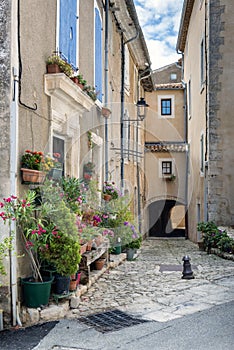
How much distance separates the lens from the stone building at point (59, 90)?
5.07 meters

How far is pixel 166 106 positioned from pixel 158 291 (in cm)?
1813

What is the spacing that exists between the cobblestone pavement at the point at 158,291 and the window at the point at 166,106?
15342 millimetres

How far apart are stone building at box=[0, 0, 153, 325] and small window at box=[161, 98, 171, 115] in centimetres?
1024

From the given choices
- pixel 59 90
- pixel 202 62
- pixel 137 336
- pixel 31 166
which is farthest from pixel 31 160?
pixel 202 62

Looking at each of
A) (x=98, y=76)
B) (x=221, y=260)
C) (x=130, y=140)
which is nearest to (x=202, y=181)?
(x=130, y=140)

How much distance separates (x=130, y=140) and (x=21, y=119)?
11.1 m

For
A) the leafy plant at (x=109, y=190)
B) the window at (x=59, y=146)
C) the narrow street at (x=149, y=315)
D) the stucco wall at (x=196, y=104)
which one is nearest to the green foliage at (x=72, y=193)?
the window at (x=59, y=146)

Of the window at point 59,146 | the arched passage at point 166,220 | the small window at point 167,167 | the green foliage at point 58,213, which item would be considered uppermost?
the small window at point 167,167

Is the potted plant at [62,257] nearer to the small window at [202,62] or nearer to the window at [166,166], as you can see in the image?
the small window at [202,62]

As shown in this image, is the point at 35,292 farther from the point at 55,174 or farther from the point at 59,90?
the point at 59,90

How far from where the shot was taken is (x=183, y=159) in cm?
2236

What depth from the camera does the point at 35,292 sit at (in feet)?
17.1

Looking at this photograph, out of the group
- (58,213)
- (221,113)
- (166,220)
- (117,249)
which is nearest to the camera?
(58,213)

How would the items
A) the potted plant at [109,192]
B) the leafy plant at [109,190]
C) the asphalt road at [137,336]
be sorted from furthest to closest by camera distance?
the leafy plant at [109,190] → the potted plant at [109,192] → the asphalt road at [137,336]
